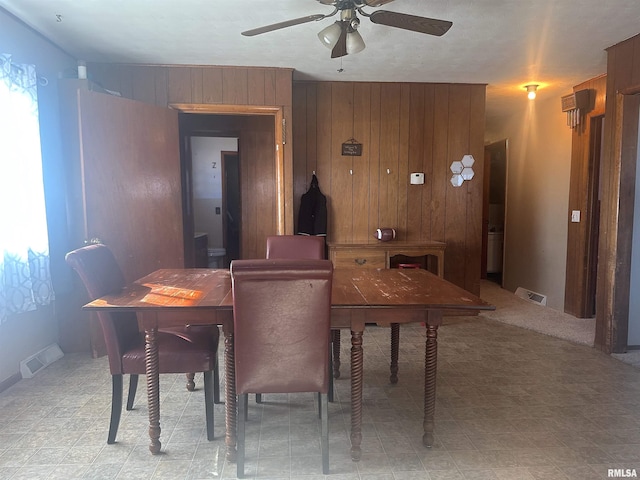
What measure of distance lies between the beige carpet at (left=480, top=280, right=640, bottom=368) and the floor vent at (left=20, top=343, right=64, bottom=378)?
389 cm

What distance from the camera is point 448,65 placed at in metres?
3.67

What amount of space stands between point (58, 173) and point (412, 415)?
3.18m

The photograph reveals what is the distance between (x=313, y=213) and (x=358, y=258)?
2.22 ft

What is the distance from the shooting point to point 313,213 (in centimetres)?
417

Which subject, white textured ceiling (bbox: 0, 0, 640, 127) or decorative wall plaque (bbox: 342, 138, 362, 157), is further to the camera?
decorative wall plaque (bbox: 342, 138, 362, 157)

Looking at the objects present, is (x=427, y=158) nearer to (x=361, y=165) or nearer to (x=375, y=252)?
(x=361, y=165)

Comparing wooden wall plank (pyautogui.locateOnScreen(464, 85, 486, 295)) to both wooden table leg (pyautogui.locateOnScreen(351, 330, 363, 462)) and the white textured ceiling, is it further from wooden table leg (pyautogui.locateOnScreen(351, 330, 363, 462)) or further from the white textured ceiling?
wooden table leg (pyautogui.locateOnScreen(351, 330, 363, 462))

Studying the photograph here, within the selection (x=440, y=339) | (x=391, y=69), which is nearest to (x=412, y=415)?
(x=440, y=339)

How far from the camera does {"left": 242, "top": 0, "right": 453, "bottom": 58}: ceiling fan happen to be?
6.85 feet

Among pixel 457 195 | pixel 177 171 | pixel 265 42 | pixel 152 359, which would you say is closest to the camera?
pixel 152 359

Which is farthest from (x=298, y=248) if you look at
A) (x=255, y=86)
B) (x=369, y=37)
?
(x=255, y=86)

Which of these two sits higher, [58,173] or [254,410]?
[58,173]

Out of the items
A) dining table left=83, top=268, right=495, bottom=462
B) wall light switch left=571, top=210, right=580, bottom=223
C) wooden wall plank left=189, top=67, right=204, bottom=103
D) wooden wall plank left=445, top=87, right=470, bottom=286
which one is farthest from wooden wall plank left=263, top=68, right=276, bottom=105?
wall light switch left=571, top=210, right=580, bottom=223

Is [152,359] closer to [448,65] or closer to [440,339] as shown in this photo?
[440,339]
